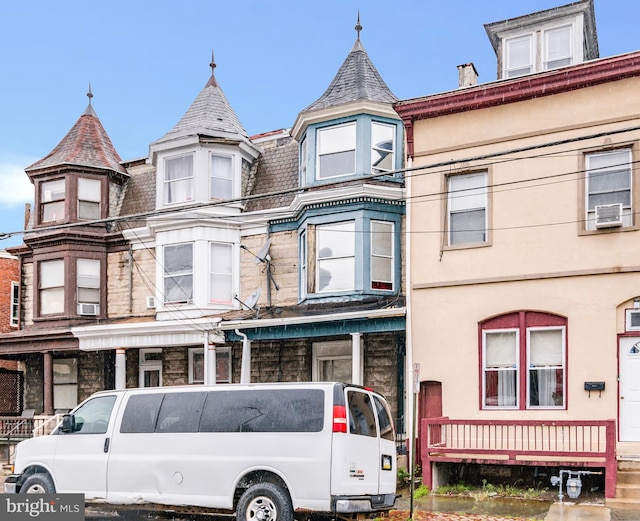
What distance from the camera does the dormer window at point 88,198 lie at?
25.0 meters

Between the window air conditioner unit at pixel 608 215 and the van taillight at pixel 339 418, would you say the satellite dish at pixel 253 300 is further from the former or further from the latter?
the van taillight at pixel 339 418

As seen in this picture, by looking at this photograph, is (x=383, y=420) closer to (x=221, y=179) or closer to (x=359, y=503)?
(x=359, y=503)

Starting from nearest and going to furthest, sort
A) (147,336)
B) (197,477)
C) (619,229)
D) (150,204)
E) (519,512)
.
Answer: (197,477) < (519,512) < (619,229) < (147,336) < (150,204)

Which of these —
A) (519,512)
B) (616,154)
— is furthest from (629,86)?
(519,512)

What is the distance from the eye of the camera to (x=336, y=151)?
843 inches

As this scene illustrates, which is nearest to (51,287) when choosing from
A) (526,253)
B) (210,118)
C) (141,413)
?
(210,118)

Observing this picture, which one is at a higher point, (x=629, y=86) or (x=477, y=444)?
(x=629, y=86)

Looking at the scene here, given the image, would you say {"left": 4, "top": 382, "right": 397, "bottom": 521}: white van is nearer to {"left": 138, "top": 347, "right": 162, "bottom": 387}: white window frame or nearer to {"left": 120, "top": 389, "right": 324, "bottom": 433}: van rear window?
{"left": 120, "top": 389, "right": 324, "bottom": 433}: van rear window

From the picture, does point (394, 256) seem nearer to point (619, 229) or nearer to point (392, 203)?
point (392, 203)

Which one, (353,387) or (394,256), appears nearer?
(353,387)

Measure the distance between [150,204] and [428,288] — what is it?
34.5 ft

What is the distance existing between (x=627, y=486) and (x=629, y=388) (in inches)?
79.8

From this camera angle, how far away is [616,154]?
16312 millimetres

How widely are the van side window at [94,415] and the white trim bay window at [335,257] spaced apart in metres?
8.61
